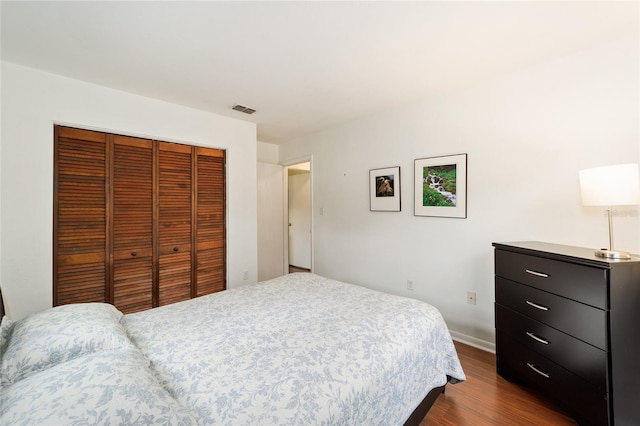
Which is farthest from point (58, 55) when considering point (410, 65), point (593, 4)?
point (593, 4)

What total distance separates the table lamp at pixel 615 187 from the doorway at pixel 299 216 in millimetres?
4215

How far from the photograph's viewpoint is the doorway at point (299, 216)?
5449 mm

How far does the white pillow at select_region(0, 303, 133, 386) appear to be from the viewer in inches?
38.9

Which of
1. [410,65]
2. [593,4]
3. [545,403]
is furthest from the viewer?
[410,65]

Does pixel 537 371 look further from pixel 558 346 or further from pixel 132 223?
pixel 132 223

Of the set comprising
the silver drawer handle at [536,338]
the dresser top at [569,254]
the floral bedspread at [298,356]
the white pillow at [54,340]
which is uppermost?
the dresser top at [569,254]

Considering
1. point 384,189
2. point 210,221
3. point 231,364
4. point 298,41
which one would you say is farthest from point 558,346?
point 210,221

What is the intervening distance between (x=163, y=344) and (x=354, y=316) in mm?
1017

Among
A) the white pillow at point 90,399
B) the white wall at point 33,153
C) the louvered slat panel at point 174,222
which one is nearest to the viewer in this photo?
the white pillow at point 90,399

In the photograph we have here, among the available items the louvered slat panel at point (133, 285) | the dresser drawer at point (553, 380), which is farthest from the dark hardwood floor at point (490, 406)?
the louvered slat panel at point (133, 285)

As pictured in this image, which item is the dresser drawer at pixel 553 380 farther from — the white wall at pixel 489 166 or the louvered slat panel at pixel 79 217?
the louvered slat panel at pixel 79 217

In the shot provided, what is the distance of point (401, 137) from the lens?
304 cm

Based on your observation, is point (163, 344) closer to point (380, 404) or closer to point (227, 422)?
point (227, 422)

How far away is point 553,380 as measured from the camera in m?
1.64
